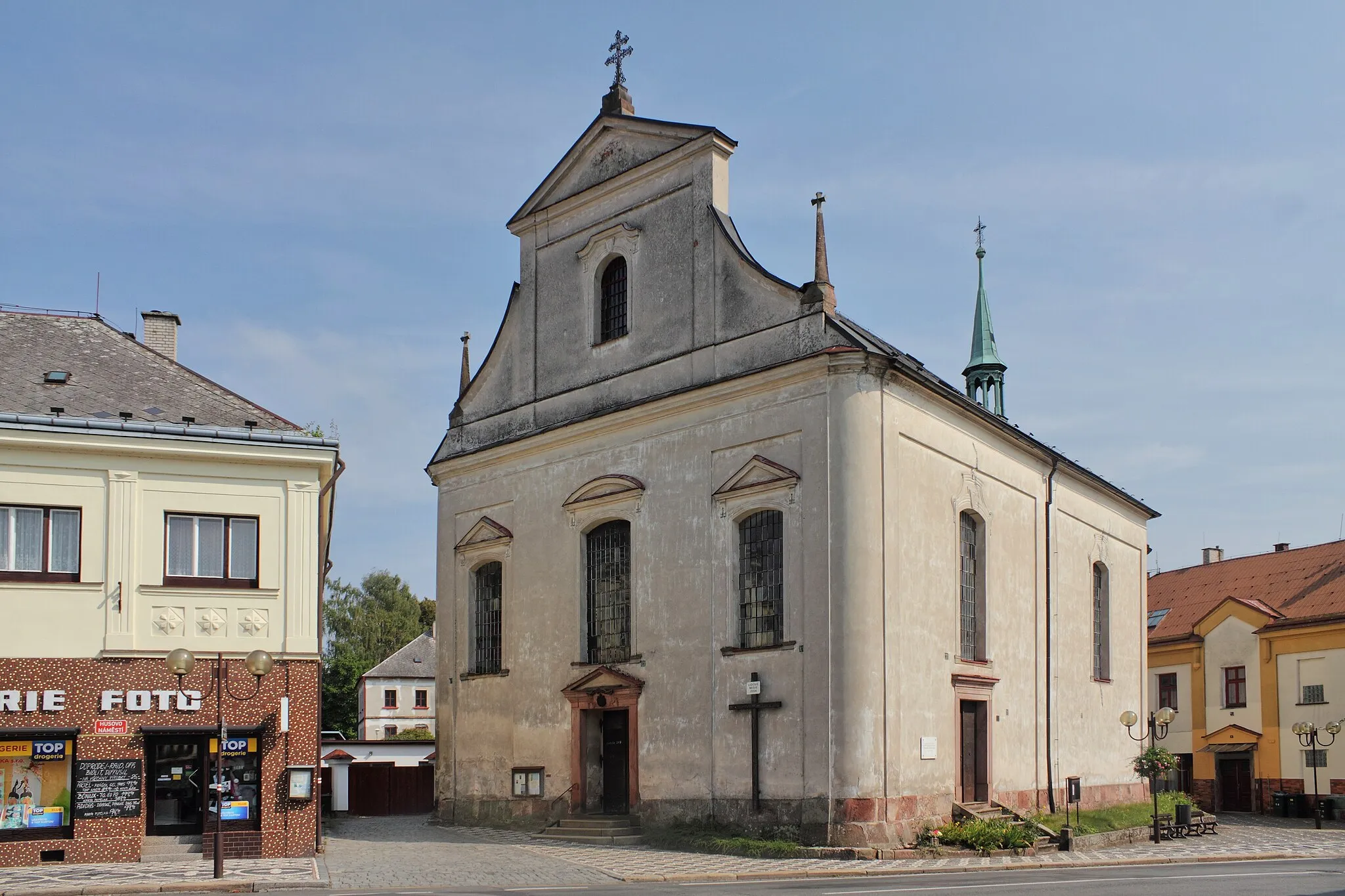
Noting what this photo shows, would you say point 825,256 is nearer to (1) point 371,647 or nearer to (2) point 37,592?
(2) point 37,592

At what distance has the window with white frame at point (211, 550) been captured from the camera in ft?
70.6

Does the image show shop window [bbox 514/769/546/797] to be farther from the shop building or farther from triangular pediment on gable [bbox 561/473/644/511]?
the shop building

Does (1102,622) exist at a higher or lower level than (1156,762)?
higher

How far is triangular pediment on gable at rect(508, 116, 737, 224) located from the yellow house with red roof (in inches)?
1060

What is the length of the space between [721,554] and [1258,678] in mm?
26109

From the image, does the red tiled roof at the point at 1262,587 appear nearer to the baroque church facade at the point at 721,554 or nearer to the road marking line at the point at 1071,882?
the baroque church facade at the point at 721,554

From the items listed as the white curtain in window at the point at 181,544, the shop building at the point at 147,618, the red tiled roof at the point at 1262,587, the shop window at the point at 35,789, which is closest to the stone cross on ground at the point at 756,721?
the shop building at the point at 147,618

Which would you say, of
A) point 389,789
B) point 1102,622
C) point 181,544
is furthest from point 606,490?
point 1102,622

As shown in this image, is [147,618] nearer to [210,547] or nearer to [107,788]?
[210,547]

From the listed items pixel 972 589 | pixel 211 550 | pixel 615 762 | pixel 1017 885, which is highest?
pixel 211 550

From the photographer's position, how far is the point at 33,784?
65.9 feet

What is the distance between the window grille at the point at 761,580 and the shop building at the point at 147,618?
7.88m

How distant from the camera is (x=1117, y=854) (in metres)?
24.3

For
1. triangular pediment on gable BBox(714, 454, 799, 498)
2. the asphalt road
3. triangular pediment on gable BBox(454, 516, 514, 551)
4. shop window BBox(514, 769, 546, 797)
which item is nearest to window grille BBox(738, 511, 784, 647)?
triangular pediment on gable BBox(714, 454, 799, 498)
